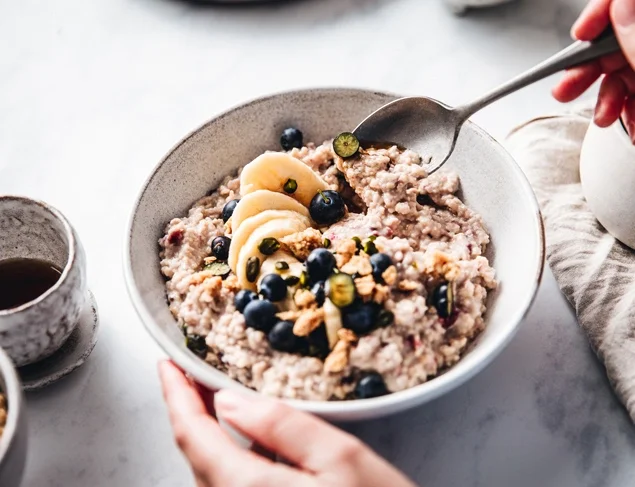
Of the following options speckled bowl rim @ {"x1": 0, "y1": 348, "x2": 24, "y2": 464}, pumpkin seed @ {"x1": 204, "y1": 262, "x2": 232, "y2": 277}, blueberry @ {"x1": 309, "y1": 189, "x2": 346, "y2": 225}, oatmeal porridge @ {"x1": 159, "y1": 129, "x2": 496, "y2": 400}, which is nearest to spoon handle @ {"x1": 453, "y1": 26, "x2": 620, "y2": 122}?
oatmeal porridge @ {"x1": 159, "y1": 129, "x2": 496, "y2": 400}

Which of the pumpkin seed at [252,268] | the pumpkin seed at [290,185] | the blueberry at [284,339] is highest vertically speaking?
the pumpkin seed at [290,185]

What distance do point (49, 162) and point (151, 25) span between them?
53 centimetres

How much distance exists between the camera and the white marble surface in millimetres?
1141

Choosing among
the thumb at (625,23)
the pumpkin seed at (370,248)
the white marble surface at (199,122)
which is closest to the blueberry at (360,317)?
the pumpkin seed at (370,248)

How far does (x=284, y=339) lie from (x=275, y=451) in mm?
174

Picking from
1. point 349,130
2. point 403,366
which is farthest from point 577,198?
point 403,366

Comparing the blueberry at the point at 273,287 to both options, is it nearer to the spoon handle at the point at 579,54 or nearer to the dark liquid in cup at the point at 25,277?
the dark liquid in cup at the point at 25,277

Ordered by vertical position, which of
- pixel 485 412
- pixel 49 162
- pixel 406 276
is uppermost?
pixel 406 276

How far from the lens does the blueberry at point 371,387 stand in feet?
3.34

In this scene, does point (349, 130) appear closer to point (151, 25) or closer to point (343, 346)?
point (343, 346)

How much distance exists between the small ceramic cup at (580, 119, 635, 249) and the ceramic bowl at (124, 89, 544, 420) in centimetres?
17

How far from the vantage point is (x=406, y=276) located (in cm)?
110

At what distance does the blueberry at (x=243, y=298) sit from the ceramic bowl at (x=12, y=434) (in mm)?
333

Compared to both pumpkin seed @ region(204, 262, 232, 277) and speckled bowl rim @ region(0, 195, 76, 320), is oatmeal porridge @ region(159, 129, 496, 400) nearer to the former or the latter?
pumpkin seed @ region(204, 262, 232, 277)
